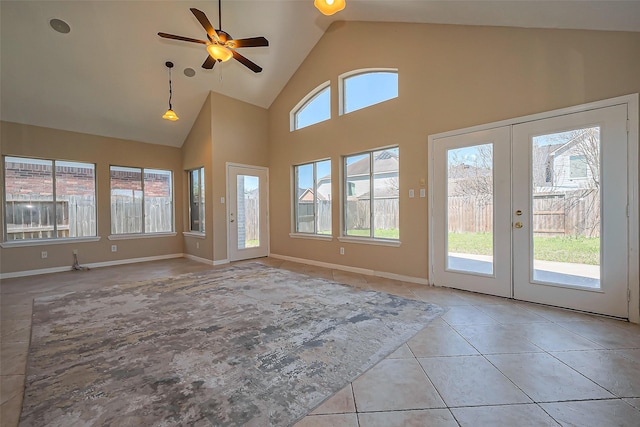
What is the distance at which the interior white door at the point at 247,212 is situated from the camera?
19.3ft

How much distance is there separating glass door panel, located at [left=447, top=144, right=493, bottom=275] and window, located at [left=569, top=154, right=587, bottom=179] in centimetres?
74

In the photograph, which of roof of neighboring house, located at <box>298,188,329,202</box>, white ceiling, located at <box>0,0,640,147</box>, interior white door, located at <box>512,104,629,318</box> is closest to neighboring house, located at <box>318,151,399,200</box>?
roof of neighboring house, located at <box>298,188,329,202</box>

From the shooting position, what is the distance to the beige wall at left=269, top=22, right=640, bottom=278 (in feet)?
9.13

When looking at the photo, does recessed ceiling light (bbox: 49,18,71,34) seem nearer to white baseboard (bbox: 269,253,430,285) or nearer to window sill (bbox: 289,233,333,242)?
window sill (bbox: 289,233,333,242)

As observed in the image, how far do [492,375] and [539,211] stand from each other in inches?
84.0

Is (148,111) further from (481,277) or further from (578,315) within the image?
(578,315)

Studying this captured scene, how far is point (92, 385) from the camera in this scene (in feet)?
5.78

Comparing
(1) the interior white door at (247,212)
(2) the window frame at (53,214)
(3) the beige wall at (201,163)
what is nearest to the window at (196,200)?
(3) the beige wall at (201,163)

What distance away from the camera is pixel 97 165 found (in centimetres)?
564

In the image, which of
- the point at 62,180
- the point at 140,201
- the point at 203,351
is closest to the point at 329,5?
the point at 203,351

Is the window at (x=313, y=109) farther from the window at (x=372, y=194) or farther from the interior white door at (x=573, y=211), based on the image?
the interior white door at (x=573, y=211)

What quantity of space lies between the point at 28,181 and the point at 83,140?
3.85ft

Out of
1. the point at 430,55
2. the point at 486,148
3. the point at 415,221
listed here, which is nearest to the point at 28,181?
the point at 415,221

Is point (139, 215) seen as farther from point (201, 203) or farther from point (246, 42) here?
point (246, 42)
